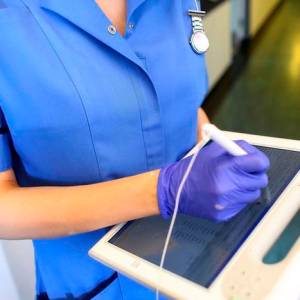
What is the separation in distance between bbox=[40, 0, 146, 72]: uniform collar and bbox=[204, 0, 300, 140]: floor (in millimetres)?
2094

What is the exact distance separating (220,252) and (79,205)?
9.9 inches

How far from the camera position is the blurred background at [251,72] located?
8.82 feet

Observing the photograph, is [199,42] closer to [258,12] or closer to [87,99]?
[87,99]

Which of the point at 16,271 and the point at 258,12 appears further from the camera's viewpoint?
the point at 258,12

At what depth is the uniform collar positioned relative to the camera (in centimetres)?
59

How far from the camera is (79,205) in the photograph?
0.59 metres

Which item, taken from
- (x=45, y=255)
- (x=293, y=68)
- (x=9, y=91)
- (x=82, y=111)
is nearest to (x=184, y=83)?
(x=82, y=111)

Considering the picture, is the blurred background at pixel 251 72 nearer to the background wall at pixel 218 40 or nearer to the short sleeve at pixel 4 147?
the background wall at pixel 218 40

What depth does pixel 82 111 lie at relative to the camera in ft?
2.00

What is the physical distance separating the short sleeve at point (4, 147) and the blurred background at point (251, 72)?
86.1 inches

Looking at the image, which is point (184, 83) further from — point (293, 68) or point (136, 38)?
point (293, 68)

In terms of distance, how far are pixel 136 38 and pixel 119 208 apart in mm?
338

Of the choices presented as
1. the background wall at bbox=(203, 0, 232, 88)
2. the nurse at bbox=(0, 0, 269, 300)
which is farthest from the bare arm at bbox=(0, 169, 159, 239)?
the background wall at bbox=(203, 0, 232, 88)

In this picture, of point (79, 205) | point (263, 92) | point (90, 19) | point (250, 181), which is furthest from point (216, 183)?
point (263, 92)
